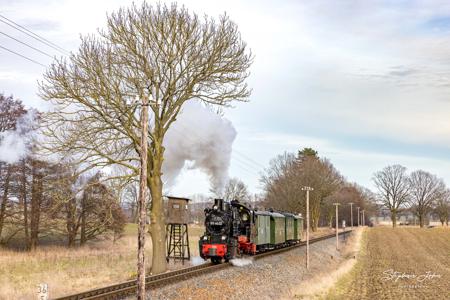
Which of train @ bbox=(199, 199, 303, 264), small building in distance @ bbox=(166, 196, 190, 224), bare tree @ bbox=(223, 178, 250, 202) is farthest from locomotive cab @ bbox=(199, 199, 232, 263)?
bare tree @ bbox=(223, 178, 250, 202)

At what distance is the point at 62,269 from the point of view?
2673 centimetres

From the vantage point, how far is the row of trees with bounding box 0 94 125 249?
3259 centimetres

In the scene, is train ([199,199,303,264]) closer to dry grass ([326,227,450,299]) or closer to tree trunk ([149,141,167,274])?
tree trunk ([149,141,167,274])

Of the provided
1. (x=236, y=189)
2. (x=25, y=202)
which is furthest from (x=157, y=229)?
(x=236, y=189)

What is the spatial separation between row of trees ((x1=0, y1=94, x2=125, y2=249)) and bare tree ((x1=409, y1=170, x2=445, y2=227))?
377 ft

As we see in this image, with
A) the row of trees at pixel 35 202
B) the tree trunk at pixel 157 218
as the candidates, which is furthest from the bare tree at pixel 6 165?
the tree trunk at pixel 157 218

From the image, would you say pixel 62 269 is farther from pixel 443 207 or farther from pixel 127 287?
pixel 443 207

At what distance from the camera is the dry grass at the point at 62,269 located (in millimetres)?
20969

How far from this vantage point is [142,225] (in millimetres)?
15945

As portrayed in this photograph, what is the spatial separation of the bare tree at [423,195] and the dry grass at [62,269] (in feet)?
374

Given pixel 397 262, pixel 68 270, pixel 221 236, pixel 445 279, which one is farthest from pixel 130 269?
pixel 397 262

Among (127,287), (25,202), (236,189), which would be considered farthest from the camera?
(236,189)

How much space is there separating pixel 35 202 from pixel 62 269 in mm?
9826

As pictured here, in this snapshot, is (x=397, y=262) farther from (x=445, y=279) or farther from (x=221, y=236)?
(x=221, y=236)
